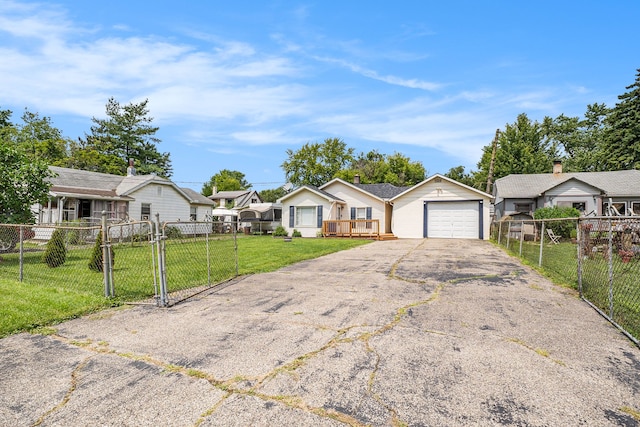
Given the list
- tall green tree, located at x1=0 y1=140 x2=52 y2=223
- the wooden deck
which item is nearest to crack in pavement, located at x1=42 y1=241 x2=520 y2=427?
tall green tree, located at x1=0 y1=140 x2=52 y2=223

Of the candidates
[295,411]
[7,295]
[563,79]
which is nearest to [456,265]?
[295,411]

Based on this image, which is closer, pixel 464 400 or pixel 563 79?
pixel 464 400

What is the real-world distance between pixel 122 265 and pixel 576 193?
26058mm

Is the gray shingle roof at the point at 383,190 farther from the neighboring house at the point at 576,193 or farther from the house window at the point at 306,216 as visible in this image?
the neighboring house at the point at 576,193

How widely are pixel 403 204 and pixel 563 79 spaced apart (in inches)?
423

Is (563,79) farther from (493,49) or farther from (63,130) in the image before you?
(63,130)

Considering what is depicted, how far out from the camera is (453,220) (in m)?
21.9

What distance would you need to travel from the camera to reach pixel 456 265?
9.63 m

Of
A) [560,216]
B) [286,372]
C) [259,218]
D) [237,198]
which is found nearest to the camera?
[286,372]

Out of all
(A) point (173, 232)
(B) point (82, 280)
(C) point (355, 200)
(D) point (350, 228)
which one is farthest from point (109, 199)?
(C) point (355, 200)

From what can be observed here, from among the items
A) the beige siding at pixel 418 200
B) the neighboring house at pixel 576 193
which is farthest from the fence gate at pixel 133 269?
the neighboring house at pixel 576 193

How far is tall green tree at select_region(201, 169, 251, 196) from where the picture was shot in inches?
2628

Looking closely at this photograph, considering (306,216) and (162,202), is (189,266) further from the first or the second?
(162,202)

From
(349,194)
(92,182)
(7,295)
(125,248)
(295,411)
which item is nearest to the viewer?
(295,411)
